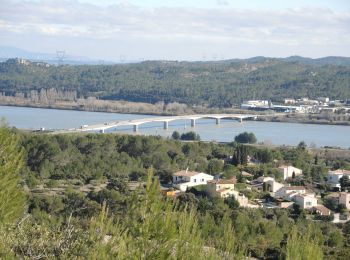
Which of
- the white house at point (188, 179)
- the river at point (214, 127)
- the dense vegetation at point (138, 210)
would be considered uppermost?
the dense vegetation at point (138, 210)

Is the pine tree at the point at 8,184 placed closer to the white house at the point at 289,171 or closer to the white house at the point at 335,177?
the white house at the point at 335,177

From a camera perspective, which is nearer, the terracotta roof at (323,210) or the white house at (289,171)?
the terracotta roof at (323,210)

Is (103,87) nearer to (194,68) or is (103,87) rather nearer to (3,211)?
(194,68)

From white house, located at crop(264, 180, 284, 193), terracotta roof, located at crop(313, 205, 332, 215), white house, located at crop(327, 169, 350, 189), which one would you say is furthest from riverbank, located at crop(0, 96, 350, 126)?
terracotta roof, located at crop(313, 205, 332, 215)

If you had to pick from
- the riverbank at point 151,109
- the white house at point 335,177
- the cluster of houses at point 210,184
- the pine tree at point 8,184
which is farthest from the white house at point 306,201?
the riverbank at point 151,109

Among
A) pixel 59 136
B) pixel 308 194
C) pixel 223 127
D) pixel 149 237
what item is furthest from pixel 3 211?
pixel 223 127

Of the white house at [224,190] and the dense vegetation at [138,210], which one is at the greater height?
the dense vegetation at [138,210]

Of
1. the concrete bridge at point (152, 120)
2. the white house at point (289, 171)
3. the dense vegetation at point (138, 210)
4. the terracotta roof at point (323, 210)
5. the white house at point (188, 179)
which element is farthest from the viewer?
the concrete bridge at point (152, 120)
